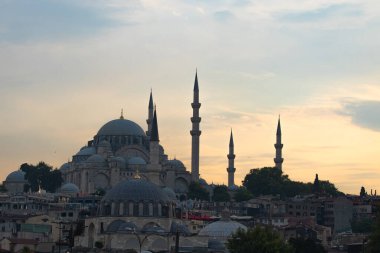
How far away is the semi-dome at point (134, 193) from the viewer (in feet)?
328

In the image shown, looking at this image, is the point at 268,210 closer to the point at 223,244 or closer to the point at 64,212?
the point at 64,212

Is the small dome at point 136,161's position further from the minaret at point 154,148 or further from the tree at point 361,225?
the tree at point 361,225

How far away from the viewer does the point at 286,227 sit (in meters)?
116

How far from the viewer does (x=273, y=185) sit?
151500 mm

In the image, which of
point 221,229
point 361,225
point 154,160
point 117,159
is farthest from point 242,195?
point 221,229

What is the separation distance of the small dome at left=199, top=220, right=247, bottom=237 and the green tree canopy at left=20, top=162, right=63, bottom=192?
48350mm

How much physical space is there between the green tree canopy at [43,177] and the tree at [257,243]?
6407 cm

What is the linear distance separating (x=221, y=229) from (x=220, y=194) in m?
46.4

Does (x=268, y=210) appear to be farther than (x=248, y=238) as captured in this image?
Yes

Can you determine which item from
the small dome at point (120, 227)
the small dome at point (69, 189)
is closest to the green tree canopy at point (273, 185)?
the small dome at point (69, 189)

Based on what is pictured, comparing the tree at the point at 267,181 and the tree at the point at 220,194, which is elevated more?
the tree at the point at 267,181

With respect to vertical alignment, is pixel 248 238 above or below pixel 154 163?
below

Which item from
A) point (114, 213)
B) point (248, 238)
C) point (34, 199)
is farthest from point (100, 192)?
point (248, 238)

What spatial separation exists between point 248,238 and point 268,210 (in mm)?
53439
